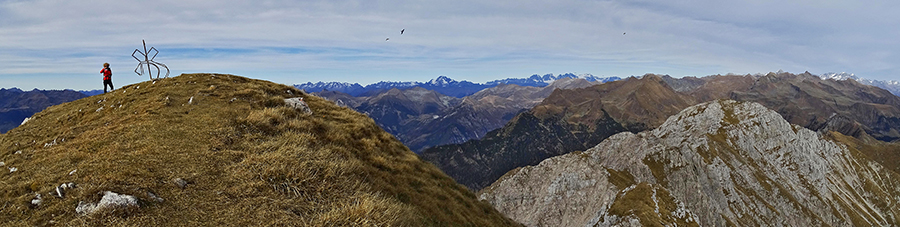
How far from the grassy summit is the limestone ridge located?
193 ft

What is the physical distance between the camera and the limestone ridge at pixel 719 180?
11075 centimetres

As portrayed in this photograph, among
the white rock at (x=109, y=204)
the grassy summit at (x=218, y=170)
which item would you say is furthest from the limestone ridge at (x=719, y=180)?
the white rock at (x=109, y=204)

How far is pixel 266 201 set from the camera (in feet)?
36.7

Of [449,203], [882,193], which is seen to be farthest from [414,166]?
[882,193]

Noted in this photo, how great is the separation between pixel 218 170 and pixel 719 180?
519 feet

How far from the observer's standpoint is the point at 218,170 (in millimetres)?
13438

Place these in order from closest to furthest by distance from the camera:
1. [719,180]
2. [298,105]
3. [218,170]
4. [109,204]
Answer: [109,204], [218,170], [298,105], [719,180]

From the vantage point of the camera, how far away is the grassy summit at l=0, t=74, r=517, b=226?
10.4 meters

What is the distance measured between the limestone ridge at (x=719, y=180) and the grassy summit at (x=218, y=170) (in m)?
58.8

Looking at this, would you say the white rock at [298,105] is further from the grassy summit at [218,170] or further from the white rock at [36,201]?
the white rock at [36,201]

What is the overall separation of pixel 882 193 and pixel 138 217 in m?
263

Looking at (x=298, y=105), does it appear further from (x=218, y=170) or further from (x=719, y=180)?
(x=719, y=180)

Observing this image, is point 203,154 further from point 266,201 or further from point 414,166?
point 414,166

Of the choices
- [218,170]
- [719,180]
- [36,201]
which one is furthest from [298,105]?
[719,180]
